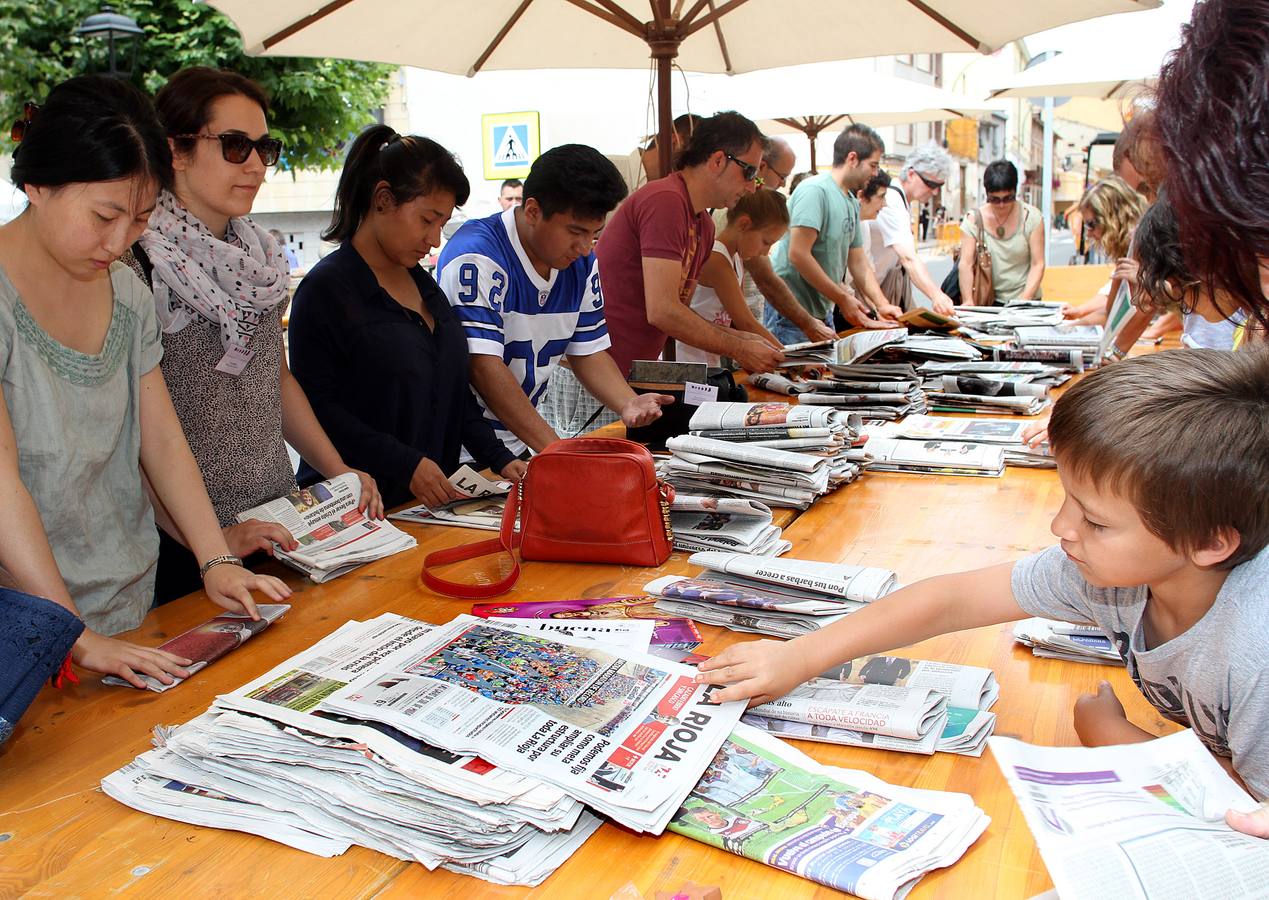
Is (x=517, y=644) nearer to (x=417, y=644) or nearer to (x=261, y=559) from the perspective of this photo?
(x=417, y=644)

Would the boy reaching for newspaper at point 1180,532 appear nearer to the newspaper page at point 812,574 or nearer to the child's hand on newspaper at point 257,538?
the newspaper page at point 812,574

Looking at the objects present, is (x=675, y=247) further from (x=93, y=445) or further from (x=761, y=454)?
(x=93, y=445)

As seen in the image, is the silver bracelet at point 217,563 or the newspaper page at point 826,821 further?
the silver bracelet at point 217,563

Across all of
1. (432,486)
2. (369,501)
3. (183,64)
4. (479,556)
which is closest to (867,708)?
(479,556)

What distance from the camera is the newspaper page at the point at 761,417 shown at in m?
2.36

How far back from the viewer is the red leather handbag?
193cm

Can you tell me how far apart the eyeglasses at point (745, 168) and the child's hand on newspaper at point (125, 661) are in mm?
2564

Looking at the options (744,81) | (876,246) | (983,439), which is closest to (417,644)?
(983,439)

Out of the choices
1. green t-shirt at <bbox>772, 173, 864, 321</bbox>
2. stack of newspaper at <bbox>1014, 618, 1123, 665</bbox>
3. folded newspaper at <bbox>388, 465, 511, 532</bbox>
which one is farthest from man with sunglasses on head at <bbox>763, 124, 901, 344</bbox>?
stack of newspaper at <bbox>1014, 618, 1123, 665</bbox>

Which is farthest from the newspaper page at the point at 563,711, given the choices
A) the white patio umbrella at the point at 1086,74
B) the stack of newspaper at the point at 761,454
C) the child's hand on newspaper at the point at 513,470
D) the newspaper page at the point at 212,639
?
the white patio umbrella at the point at 1086,74

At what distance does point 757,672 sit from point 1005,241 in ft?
19.9

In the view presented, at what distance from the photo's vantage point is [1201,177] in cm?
110

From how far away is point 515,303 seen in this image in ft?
9.53

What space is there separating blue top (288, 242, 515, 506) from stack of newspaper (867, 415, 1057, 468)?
1.18 m
